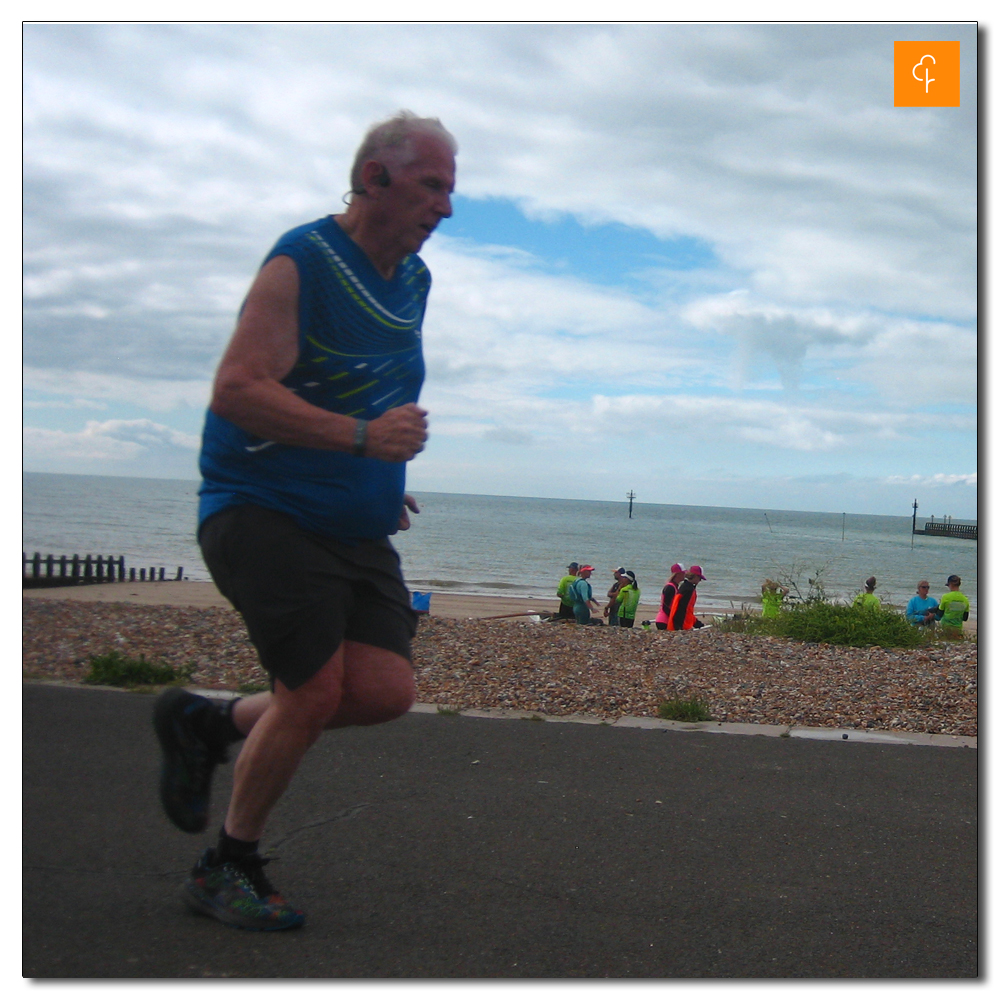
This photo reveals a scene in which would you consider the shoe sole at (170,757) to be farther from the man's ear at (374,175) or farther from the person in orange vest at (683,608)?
the person in orange vest at (683,608)

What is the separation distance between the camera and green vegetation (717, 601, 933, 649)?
22.4 ft

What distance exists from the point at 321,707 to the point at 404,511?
347 mm

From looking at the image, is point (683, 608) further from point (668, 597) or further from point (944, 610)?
point (944, 610)

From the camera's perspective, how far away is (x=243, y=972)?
1.57 m

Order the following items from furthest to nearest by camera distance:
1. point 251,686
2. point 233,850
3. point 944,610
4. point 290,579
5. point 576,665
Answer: point 944,610 < point 576,665 < point 251,686 < point 233,850 < point 290,579

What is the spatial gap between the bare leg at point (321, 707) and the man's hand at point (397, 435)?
0.39m

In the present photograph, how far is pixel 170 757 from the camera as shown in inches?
71.0

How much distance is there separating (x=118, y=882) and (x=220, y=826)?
211 mm

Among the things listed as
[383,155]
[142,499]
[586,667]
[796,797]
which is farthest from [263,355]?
[586,667]

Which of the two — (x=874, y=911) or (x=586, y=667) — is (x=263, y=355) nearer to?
(x=874, y=911)

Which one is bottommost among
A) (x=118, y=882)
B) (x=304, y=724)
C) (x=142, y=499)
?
(x=118, y=882)

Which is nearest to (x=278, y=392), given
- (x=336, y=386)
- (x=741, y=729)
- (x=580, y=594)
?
(x=336, y=386)

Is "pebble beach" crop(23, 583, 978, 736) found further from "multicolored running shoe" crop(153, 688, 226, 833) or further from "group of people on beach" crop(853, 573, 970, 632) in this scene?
"group of people on beach" crop(853, 573, 970, 632)

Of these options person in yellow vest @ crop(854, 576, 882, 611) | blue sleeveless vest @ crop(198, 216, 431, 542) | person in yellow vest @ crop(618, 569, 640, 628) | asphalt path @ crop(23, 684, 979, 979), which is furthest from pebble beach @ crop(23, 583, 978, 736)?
→ person in yellow vest @ crop(618, 569, 640, 628)
